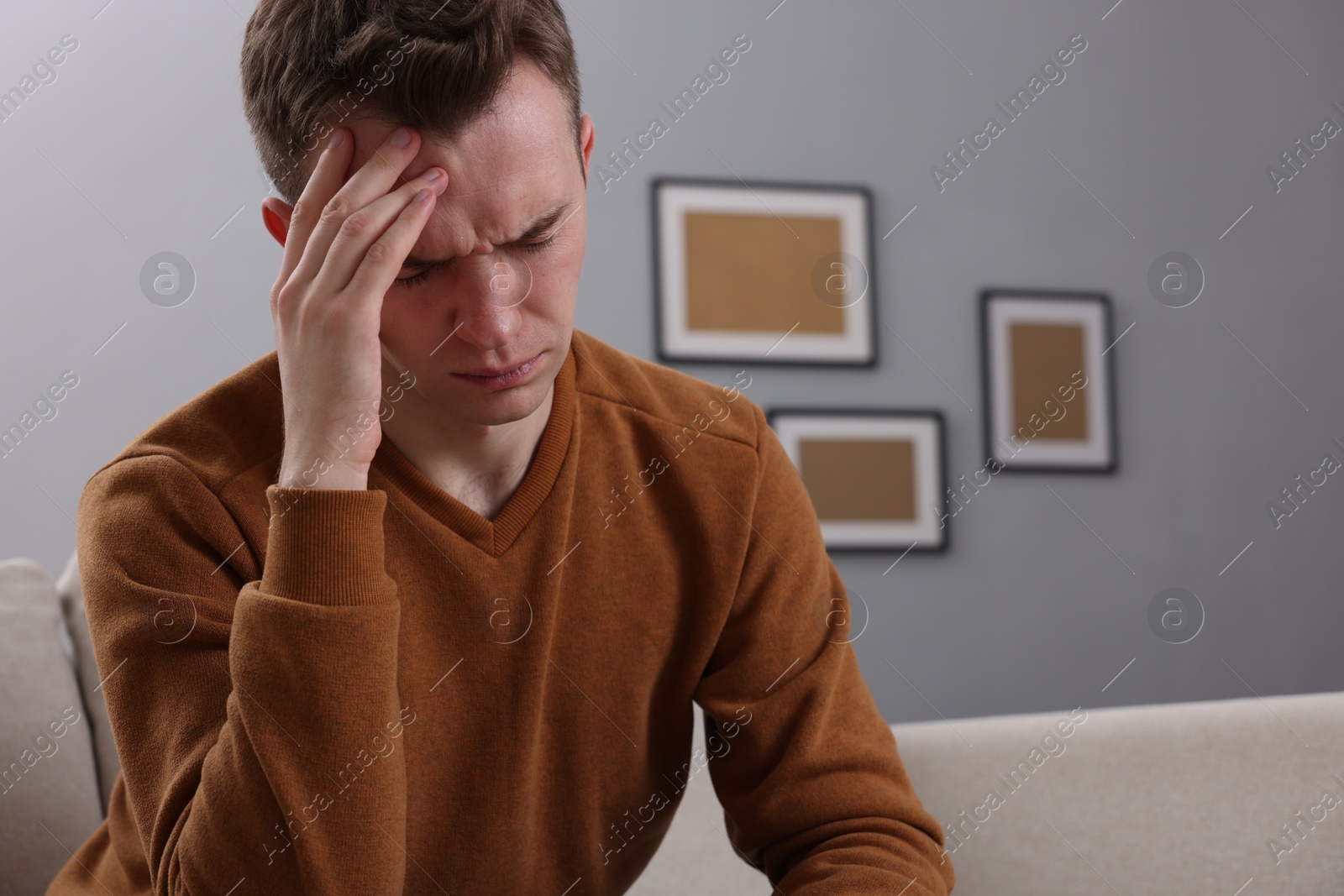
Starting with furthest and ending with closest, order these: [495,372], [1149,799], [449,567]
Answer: [1149,799] → [449,567] → [495,372]

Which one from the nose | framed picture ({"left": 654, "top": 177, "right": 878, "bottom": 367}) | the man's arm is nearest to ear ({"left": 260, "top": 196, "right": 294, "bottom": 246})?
the man's arm

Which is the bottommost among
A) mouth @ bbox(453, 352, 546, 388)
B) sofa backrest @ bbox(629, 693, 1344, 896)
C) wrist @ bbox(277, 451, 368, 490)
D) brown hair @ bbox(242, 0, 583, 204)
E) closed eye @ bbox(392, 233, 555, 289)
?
sofa backrest @ bbox(629, 693, 1344, 896)

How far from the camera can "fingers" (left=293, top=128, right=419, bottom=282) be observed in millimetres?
1047

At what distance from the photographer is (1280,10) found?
131 inches

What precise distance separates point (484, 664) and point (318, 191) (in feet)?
1.66

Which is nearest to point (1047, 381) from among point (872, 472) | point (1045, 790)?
point (872, 472)

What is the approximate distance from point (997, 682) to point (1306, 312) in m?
1.40

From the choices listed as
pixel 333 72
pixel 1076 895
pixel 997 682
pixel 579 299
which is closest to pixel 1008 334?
pixel 997 682

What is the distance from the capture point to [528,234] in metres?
1.09

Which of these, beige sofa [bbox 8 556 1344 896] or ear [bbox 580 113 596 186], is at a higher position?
ear [bbox 580 113 596 186]

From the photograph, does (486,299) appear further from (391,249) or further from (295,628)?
(295,628)

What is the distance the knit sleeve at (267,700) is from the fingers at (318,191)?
0.77 feet

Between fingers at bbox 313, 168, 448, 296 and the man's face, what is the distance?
0.02 m

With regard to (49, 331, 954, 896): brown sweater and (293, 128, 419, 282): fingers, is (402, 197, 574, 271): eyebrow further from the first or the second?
(49, 331, 954, 896): brown sweater
